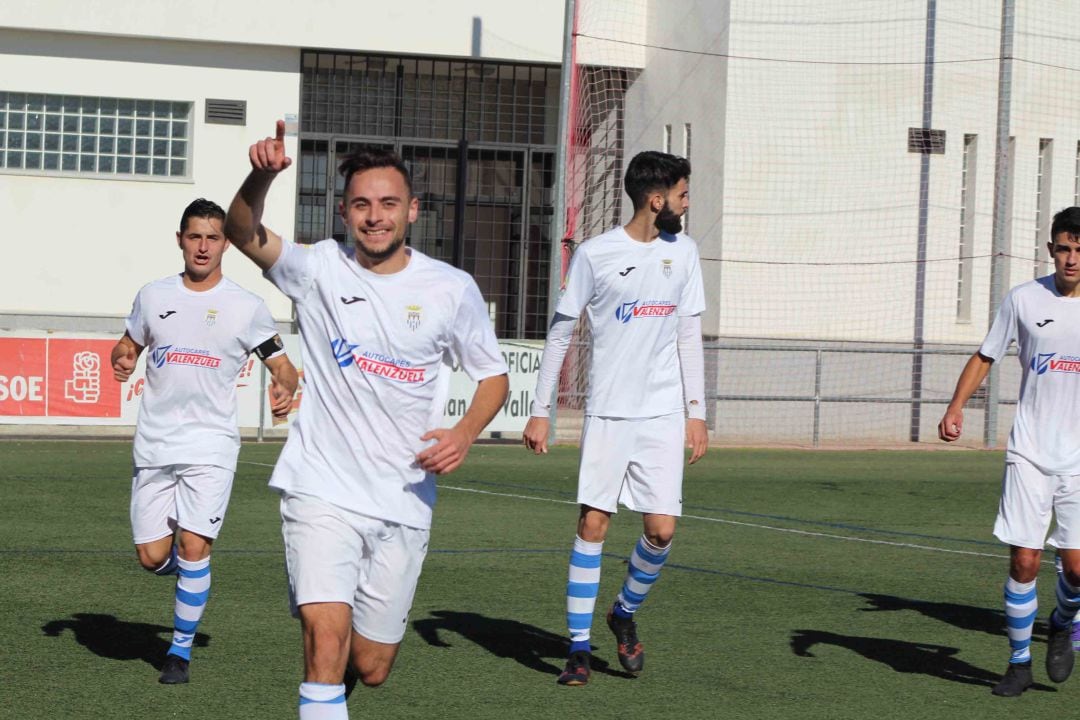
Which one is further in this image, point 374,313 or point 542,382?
point 542,382

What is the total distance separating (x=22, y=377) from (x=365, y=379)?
14.4 metres

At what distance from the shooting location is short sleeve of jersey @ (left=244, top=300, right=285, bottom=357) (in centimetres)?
712

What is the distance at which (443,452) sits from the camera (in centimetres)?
472

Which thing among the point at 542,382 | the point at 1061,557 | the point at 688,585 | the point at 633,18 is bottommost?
the point at 688,585

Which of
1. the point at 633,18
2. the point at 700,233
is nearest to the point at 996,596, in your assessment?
the point at 700,233

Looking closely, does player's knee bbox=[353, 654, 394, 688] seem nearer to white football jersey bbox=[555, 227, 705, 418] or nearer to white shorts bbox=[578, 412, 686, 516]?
white shorts bbox=[578, 412, 686, 516]

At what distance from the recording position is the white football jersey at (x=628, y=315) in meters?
6.98

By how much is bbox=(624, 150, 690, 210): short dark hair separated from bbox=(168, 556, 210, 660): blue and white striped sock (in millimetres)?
2451

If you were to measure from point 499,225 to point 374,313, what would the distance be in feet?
72.4

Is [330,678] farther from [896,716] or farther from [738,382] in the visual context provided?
[738,382]

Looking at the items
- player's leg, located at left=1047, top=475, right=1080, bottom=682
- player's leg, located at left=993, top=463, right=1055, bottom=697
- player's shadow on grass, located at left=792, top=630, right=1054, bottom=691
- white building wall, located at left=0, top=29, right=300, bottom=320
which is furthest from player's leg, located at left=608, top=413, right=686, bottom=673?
white building wall, located at left=0, top=29, right=300, bottom=320

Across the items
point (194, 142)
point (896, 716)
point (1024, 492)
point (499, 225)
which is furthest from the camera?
point (499, 225)

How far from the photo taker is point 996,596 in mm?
9438

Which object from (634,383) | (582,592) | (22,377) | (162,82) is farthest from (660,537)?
(162,82)
